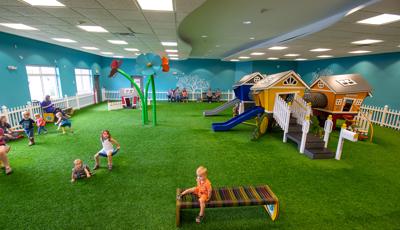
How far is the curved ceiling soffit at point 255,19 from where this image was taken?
4852 mm

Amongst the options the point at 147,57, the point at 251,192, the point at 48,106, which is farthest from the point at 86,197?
the point at 48,106

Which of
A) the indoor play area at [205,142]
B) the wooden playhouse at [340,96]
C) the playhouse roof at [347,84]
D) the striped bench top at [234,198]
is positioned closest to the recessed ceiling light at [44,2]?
the indoor play area at [205,142]

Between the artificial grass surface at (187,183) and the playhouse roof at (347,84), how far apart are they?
191cm

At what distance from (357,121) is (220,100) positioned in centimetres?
1015

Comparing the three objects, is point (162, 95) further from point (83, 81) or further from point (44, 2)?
point (44, 2)

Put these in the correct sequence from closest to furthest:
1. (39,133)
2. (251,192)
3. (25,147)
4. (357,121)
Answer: (251,192)
(25,147)
(39,133)
(357,121)

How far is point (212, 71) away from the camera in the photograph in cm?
1709

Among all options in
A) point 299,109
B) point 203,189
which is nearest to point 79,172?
point 203,189

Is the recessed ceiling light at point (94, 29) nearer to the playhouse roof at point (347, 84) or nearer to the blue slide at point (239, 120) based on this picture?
the blue slide at point (239, 120)

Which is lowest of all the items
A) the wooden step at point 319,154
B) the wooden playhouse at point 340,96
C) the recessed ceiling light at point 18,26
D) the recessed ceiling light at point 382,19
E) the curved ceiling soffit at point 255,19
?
the wooden step at point 319,154

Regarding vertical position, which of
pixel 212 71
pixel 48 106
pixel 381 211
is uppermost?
pixel 212 71

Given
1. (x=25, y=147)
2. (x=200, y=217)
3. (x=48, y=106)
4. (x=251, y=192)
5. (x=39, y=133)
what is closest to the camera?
(x=200, y=217)

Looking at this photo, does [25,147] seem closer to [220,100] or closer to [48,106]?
[48,106]

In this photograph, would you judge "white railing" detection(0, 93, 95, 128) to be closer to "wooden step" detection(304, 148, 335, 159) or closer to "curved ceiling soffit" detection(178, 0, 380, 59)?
"curved ceiling soffit" detection(178, 0, 380, 59)
